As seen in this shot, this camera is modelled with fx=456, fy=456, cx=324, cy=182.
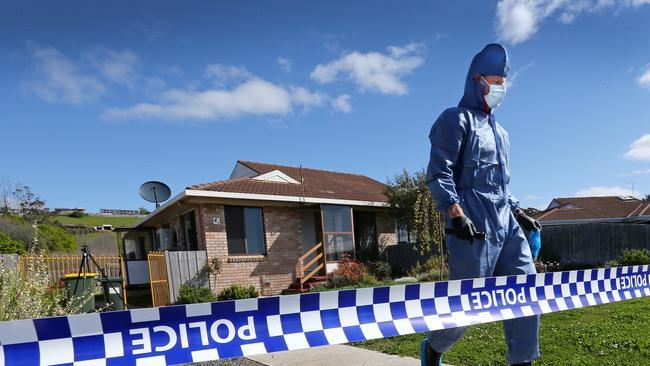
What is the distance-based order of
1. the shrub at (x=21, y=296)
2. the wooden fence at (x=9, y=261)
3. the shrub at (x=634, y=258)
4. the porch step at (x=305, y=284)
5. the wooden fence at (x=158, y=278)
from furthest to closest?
the porch step at (x=305, y=284)
the wooden fence at (x=158, y=278)
the shrub at (x=634, y=258)
the wooden fence at (x=9, y=261)
the shrub at (x=21, y=296)

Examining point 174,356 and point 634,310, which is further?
point 634,310

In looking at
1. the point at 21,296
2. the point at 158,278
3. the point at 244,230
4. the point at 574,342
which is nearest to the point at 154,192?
the point at 244,230

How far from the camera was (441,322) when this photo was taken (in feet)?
8.23

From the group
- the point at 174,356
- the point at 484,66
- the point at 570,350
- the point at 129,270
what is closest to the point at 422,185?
the point at 129,270

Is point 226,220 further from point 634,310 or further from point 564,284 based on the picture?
point 564,284

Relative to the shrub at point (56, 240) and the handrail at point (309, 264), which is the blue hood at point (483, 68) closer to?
the handrail at point (309, 264)

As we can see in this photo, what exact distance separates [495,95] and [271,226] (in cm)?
1171

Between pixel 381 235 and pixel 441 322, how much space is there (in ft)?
48.5

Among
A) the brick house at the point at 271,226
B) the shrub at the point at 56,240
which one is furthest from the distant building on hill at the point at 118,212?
the brick house at the point at 271,226

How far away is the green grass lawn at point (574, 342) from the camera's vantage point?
146 inches

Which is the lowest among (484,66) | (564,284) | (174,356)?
(564,284)

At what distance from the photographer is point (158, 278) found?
1164 cm

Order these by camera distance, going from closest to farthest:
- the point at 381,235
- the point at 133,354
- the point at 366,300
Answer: the point at 133,354, the point at 366,300, the point at 381,235

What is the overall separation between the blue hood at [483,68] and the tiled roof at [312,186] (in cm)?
1032
